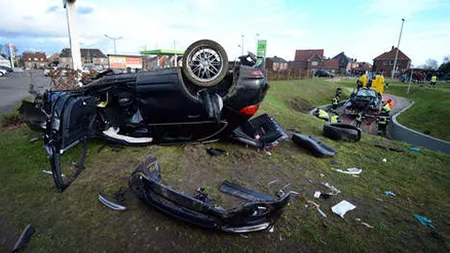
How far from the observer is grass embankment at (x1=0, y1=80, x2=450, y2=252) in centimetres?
221

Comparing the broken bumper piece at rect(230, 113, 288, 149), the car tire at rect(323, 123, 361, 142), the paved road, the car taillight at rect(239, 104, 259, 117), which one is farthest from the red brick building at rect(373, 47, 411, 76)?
the paved road

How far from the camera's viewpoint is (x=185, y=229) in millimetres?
2342

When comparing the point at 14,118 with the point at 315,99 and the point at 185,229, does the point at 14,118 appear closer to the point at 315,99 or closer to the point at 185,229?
the point at 185,229

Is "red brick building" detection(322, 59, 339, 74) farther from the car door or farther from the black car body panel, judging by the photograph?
the car door

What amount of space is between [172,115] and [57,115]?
152 cm

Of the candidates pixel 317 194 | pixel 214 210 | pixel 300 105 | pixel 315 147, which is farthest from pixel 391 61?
pixel 214 210

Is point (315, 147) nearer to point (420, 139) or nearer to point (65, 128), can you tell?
point (65, 128)

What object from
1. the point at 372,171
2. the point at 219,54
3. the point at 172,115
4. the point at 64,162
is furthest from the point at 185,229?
the point at 372,171

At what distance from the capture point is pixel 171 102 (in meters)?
3.59

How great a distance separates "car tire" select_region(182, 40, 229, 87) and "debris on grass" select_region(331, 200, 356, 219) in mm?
2401

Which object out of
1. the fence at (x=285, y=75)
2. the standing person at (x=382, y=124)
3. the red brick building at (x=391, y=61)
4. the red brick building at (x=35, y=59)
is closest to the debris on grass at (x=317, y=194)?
the standing person at (x=382, y=124)

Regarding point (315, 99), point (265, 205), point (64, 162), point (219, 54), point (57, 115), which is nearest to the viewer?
point (265, 205)

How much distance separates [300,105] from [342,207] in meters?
13.9

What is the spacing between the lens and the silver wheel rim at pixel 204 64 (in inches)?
138
